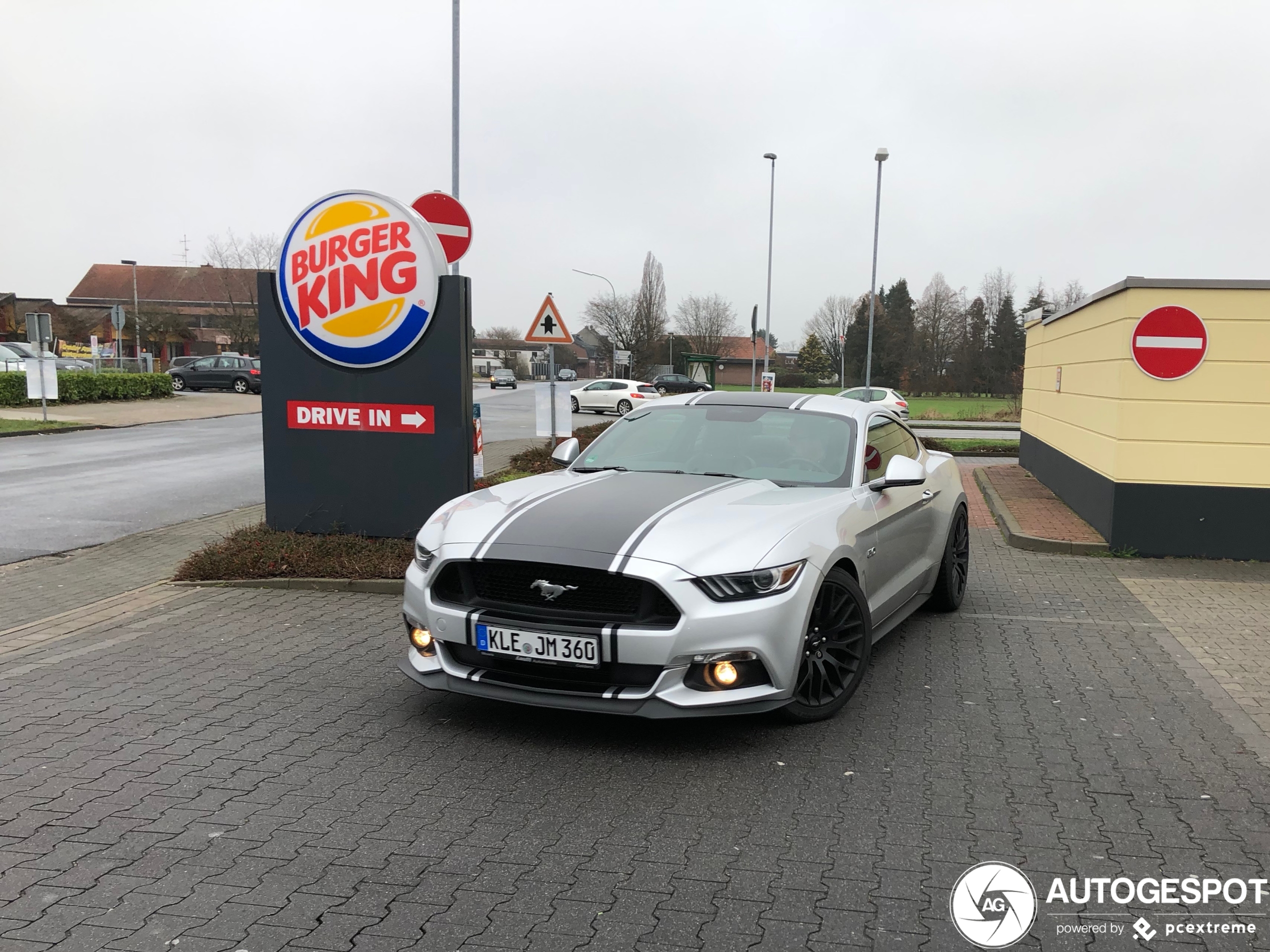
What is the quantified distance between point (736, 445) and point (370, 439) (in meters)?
3.72

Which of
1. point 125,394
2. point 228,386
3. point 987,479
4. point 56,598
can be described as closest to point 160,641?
point 56,598

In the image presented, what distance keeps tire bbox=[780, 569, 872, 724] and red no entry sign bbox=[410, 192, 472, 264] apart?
5.60m

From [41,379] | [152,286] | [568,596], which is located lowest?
[568,596]

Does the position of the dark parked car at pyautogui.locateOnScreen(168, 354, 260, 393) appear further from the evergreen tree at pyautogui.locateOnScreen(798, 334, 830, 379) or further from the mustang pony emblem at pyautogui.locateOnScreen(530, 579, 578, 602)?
the evergreen tree at pyautogui.locateOnScreen(798, 334, 830, 379)

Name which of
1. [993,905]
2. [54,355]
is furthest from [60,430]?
[993,905]

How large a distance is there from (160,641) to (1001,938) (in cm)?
507

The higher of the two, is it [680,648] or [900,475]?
[900,475]

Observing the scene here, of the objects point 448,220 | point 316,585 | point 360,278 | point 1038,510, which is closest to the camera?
point 316,585

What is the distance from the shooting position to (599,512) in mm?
4441

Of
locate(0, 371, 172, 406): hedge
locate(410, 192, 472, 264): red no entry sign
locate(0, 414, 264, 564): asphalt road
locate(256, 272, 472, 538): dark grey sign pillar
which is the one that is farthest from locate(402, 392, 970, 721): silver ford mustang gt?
locate(0, 371, 172, 406): hedge

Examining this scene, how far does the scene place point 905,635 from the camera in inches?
247

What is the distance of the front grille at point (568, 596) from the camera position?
3.97 meters

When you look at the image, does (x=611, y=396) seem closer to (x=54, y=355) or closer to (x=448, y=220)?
(x=54, y=355)

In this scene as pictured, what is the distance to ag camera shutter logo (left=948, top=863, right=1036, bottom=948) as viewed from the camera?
9.36ft
